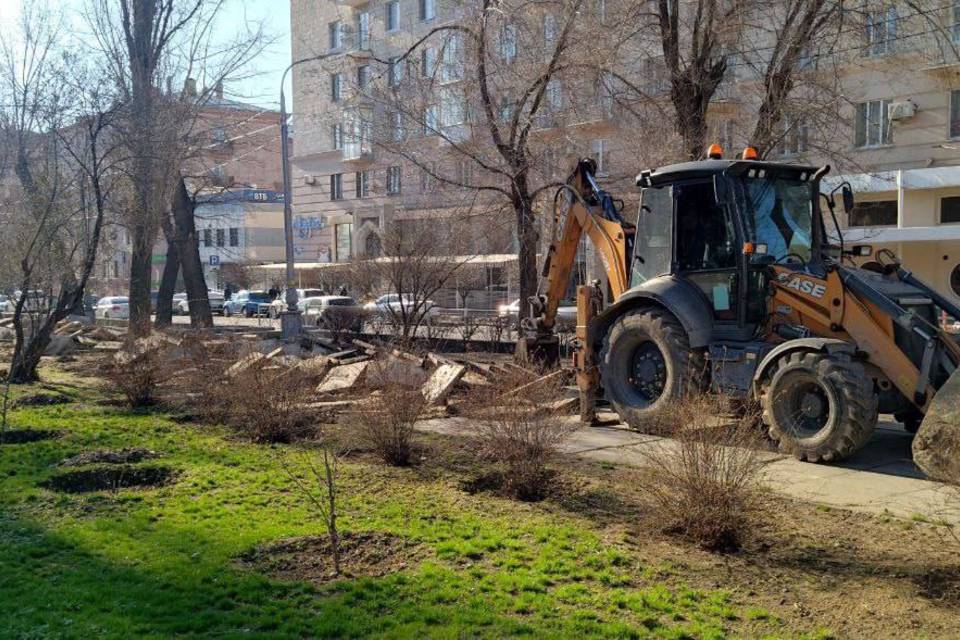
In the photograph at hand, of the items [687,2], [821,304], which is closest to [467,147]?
[687,2]

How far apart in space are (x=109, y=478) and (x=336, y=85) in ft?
50.5

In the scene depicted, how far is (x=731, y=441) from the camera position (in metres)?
6.92

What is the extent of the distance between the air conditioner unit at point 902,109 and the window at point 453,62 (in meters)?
16.7

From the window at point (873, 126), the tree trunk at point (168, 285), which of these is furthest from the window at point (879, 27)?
the tree trunk at point (168, 285)

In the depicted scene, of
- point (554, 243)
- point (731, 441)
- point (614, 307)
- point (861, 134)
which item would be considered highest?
point (861, 134)

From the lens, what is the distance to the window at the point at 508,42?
1759 cm

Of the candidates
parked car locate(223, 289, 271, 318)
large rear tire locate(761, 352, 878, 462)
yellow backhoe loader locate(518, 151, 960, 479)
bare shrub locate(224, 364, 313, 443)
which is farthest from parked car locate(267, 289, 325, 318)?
large rear tire locate(761, 352, 878, 462)

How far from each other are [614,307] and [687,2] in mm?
8023

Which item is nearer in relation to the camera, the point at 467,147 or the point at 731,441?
the point at 731,441

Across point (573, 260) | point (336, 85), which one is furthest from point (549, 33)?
point (336, 85)

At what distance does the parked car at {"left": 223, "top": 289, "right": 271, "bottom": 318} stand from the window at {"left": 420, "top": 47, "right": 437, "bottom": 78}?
32.0m

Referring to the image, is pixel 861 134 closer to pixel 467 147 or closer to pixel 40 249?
pixel 467 147

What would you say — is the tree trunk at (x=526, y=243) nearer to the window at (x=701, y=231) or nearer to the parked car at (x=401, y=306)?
the parked car at (x=401, y=306)

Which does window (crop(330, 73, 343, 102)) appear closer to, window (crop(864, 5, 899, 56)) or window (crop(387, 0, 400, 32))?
window (crop(864, 5, 899, 56))
